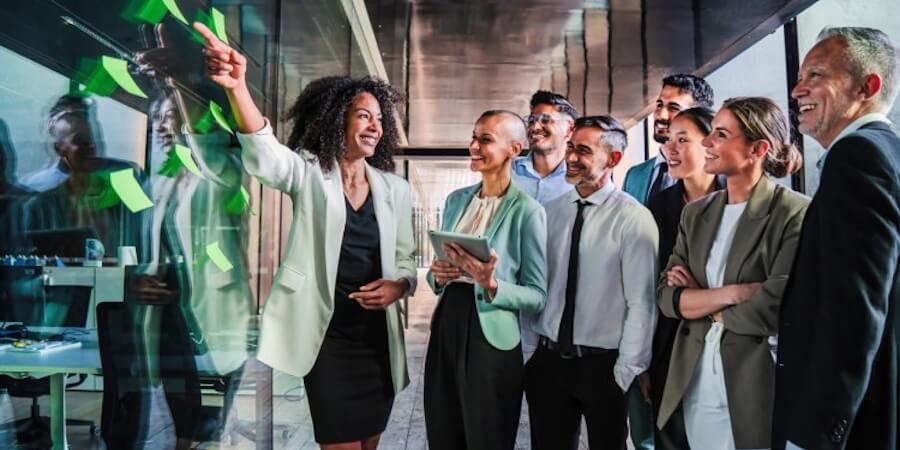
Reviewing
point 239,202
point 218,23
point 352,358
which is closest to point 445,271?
point 352,358

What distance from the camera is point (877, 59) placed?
118cm

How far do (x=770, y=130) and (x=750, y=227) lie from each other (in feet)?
0.90

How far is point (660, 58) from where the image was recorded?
5.40 m

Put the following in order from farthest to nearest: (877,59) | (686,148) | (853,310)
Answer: (686,148)
(877,59)
(853,310)

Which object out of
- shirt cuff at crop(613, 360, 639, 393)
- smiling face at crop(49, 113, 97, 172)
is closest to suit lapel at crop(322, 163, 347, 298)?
smiling face at crop(49, 113, 97, 172)

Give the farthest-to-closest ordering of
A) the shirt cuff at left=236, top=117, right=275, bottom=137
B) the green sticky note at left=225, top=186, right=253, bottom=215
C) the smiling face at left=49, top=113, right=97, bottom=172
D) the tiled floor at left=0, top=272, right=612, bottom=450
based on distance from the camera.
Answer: the green sticky note at left=225, top=186, right=253, bottom=215 → the tiled floor at left=0, top=272, right=612, bottom=450 → the shirt cuff at left=236, top=117, right=275, bottom=137 → the smiling face at left=49, top=113, right=97, bottom=172

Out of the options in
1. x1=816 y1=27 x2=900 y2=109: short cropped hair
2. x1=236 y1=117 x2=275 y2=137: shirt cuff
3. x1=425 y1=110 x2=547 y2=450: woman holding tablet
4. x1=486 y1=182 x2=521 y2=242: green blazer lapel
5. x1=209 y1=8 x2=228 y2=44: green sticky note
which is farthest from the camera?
x1=209 y1=8 x2=228 y2=44: green sticky note

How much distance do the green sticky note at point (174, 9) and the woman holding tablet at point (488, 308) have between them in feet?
3.90

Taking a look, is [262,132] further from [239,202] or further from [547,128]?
[239,202]

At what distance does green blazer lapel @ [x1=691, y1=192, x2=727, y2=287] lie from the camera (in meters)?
1.53

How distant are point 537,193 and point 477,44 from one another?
2.79 metres

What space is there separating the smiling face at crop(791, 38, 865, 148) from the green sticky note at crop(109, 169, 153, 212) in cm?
181

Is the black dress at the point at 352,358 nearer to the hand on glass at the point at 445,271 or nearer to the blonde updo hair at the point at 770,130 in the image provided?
the hand on glass at the point at 445,271

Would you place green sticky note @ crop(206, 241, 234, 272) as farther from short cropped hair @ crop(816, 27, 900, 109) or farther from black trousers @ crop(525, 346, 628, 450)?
short cropped hair @ crop(816, 27, 900, 109)
